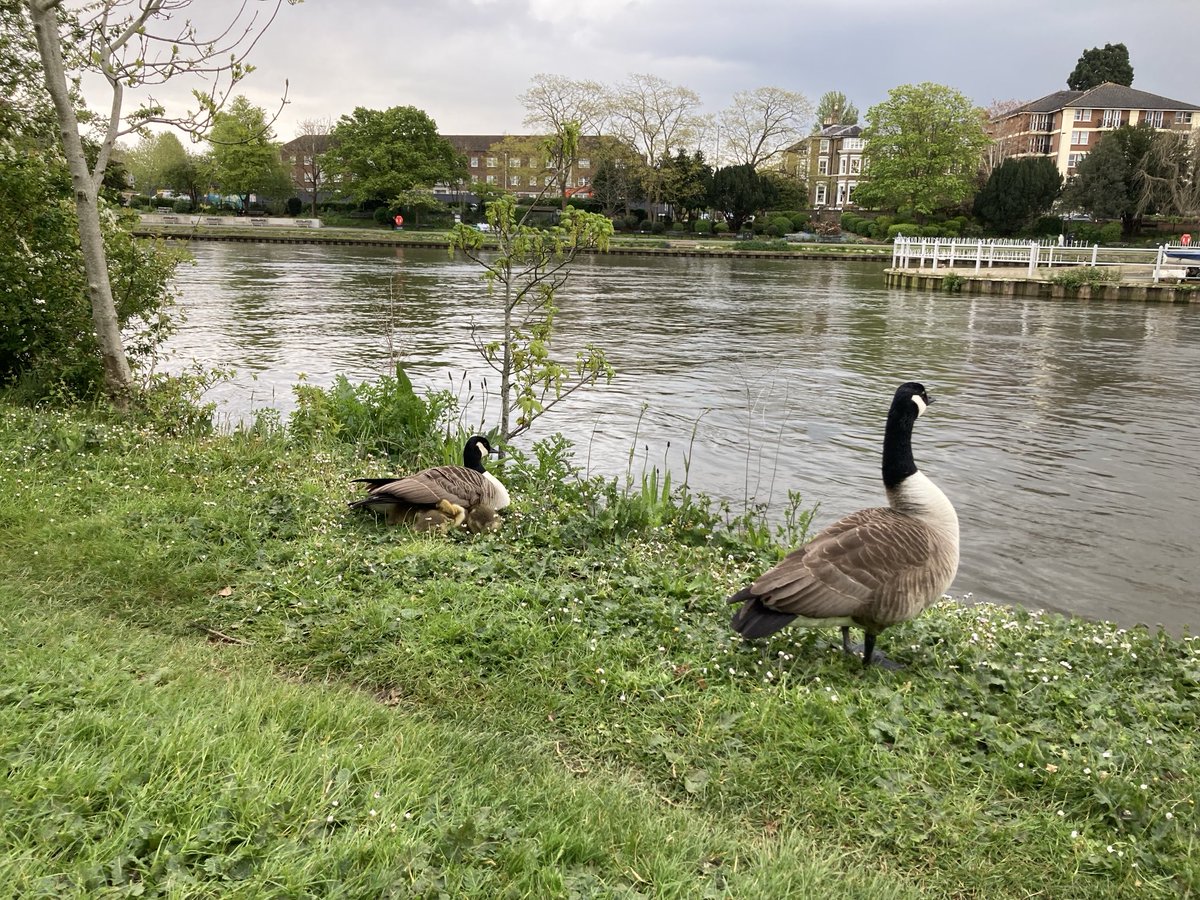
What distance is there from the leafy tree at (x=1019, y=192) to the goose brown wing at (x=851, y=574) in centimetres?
8522

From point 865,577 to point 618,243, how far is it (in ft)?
254

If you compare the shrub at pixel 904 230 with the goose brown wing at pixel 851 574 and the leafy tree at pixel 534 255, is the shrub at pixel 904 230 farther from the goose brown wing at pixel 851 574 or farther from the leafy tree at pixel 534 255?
the goose brown wing at pixel 851 574

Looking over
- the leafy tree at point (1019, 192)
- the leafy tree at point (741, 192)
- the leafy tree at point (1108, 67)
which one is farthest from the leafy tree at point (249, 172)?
the leafy tree at point (1108, 67)

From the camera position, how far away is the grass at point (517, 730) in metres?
2.94

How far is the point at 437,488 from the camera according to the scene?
7.04m

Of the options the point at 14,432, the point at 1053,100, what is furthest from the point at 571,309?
the point at 1053,100

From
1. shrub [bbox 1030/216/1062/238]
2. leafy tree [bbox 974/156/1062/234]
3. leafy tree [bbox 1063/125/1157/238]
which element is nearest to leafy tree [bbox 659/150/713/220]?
leafy tree [bbox 974/156/1062/234]

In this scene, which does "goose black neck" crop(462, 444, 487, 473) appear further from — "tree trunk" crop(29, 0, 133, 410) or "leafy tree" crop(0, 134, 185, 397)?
"leafy tree" crop(0, 134, 185, 397)

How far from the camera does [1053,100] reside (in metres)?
106

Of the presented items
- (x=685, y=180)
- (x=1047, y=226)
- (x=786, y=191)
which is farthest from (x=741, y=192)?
(x=1047, y=226)

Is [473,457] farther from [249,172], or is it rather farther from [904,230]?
[249,172]

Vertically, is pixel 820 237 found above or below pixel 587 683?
above

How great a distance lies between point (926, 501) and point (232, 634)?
168 inches

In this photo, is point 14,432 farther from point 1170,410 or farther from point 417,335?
point 1170,410
